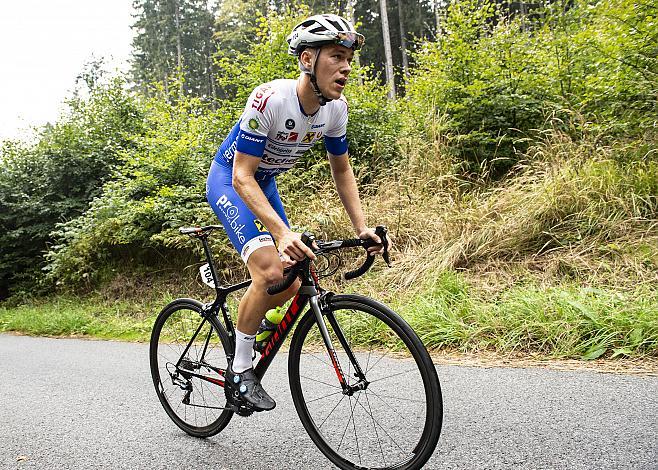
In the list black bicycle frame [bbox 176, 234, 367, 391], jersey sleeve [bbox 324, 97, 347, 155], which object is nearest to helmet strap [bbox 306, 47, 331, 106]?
jersey sleeve [bbox 324, 97, 347, 155]

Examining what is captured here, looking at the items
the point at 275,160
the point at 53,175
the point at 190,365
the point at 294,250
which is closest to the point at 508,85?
the point at 275,160

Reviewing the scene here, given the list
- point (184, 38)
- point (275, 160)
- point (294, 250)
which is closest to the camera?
point (294, 250)

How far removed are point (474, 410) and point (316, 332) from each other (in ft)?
4.29

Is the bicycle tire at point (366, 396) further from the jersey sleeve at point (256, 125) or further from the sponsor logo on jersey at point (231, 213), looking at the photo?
the jersey sleeve at point (256, 125)

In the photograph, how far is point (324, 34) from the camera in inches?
106

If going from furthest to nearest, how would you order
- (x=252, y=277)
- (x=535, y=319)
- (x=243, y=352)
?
(x=535, y=319) < (x=243, y=352) < (x=252, y=277)

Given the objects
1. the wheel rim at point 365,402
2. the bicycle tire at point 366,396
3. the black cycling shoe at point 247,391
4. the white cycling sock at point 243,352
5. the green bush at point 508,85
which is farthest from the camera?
the green bush at point 508,85

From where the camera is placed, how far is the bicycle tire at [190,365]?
10.9 feet

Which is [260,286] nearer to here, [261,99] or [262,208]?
[262,208]

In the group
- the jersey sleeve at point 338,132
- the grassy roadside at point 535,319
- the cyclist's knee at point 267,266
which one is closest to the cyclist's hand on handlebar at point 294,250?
the cyclist's knee at point 267,266

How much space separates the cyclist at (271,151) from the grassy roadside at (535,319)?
2.41m

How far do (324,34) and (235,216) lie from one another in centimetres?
109

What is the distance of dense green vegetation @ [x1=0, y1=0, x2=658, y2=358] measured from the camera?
539 cm

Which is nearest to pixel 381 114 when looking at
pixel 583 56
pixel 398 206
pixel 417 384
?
pixel 398 206
